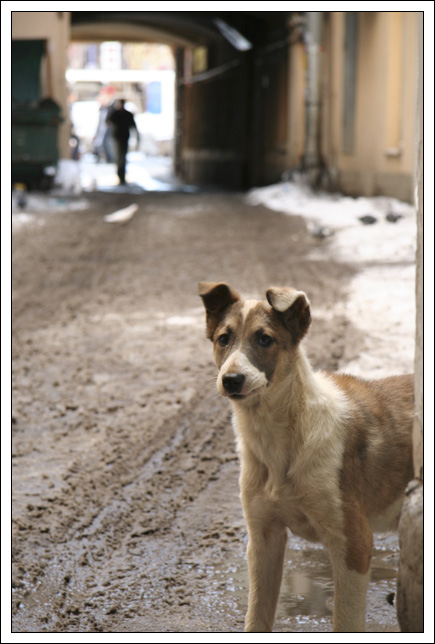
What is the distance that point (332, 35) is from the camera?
1972 centimetres

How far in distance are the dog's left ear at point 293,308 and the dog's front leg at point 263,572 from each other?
0.75 m

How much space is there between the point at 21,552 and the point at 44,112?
17.7 meters

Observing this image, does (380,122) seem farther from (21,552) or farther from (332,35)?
(21,552)

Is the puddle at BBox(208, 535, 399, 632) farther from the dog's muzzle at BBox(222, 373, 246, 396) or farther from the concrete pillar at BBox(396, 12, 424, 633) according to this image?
the dog's muzzle at BBox(222, 373, 246, 396)

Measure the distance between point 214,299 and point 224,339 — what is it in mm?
191

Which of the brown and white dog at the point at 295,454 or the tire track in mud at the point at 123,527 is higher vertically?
the brown and white dog at the point at 295,454

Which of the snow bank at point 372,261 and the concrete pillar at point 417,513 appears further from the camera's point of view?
the snow bank at point 372,261

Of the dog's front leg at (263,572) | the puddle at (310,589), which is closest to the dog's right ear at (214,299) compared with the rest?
the dog's front leg at (263,572)

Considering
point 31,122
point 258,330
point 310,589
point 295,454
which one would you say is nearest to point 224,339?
point 258,330

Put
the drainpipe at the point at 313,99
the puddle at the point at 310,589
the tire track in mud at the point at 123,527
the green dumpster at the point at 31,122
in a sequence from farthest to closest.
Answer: the green dumpster at the point at 31,122, the drainpipe at the point at 313,99, the tire track in mud at the point at 123,527, the puddle at the point at 310,589

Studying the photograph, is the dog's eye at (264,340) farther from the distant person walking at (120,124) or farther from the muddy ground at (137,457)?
the distant person walking at (120,124)

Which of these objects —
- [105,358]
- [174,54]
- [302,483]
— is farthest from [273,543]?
[174,54]

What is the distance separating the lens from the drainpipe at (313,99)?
1969 cm

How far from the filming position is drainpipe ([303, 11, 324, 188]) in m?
19.7
